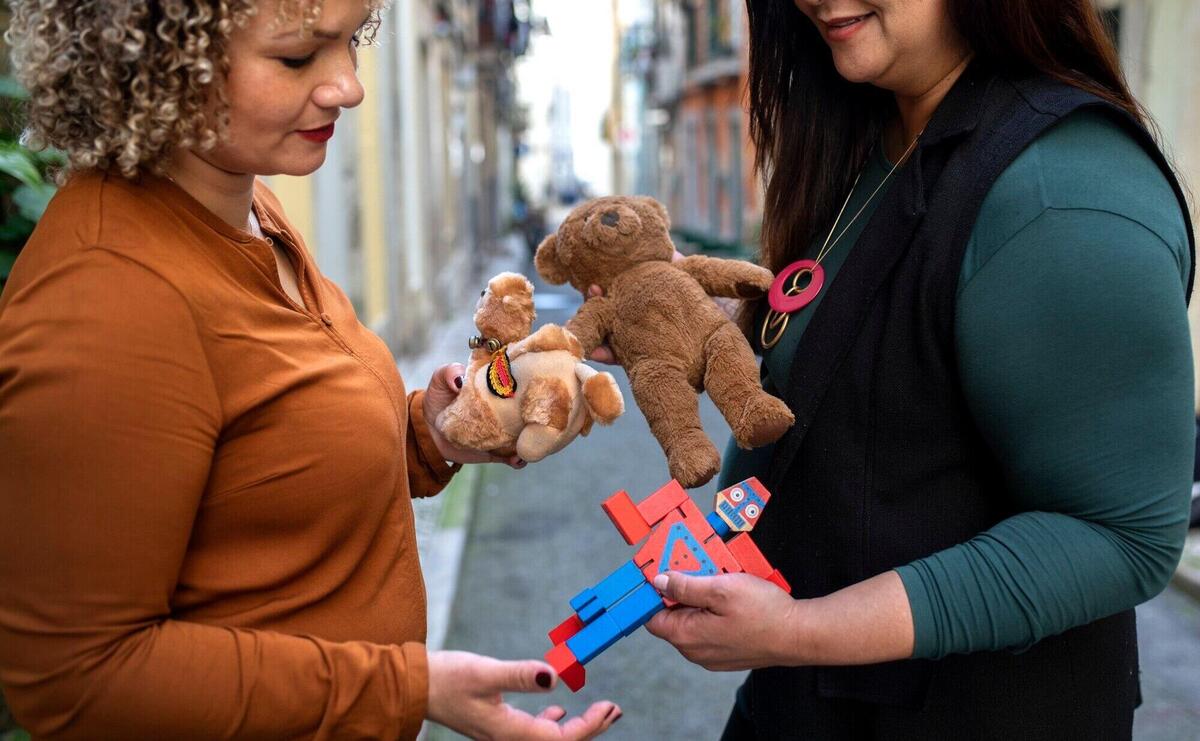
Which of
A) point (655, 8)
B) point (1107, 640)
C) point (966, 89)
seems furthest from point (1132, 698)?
point (655, 8)

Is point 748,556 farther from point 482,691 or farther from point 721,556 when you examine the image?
point 482,691

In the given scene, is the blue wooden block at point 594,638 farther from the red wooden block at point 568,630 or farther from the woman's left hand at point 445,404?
the woman's left hand at point 445,404

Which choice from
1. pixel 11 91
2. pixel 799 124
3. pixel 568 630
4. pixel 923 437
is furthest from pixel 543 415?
pixel 11 91

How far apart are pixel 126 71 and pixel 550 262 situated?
790mm

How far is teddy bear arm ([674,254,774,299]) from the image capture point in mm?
1687

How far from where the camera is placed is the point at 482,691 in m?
1.29

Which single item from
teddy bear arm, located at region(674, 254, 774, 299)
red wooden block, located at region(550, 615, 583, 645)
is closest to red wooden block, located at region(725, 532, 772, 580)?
red wooden block, located at region(550, 615, 583, 645)

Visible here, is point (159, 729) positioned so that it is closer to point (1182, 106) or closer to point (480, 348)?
point (480, 348)

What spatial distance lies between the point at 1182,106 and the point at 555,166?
82.1 m

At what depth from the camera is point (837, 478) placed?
4.82ft

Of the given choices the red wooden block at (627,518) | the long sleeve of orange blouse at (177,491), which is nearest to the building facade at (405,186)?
the long sleeve of orange blouse at (177,491)

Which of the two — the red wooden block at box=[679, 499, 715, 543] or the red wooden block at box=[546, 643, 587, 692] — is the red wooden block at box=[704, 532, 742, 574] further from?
the red wooden block at box=[546, 643, 587, 692]

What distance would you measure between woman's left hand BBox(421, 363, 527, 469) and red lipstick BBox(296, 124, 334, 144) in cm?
53

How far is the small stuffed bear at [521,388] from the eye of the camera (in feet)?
5.16
